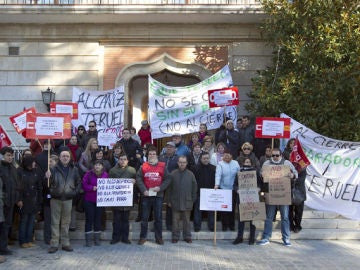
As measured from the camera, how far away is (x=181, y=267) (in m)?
6.91

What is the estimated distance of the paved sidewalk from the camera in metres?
7.00

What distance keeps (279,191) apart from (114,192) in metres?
3.16

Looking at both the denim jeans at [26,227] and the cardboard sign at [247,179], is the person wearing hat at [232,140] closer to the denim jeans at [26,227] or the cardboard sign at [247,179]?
the cardboard sign at [247,179]

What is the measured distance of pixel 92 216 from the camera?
27.7ft

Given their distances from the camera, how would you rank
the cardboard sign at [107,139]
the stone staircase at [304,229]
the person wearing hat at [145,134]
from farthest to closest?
the person wearing hat at [145,134]
the cardboard sign at [107,139]
the stone staircase at [304,229]

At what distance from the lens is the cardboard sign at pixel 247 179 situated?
331 inches

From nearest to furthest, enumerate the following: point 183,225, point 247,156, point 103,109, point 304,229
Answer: point 183,225 < point 247,156 < point 304,229 < point 103,109

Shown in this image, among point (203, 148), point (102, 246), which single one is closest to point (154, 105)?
point (203, 148)

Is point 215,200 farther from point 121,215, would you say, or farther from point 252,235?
point 121,215

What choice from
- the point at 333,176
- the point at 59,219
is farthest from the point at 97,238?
the point at 333,176

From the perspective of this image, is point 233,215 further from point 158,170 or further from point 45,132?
point 45,132

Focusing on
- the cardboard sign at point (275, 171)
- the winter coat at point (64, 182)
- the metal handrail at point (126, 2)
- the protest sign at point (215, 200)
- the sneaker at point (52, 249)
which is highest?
the metal handrail at point (126, 2)

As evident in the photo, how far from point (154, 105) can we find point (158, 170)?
3.79 metres

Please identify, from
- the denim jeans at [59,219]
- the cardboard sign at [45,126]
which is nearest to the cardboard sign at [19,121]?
the cardboard sign at [45,126]
